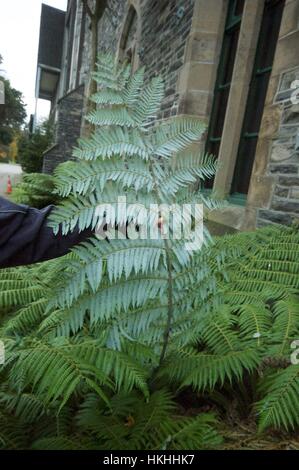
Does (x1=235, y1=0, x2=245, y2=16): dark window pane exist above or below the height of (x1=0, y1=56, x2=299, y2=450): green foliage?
above

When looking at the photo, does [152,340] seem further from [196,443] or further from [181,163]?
[181,163]

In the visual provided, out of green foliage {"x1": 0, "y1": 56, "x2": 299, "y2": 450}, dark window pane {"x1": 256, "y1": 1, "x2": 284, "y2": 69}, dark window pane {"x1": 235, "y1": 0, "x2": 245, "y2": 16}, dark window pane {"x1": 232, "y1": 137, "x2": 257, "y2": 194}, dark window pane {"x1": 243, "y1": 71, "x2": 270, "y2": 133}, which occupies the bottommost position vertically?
green foliage {"x1": 0, "y1": 56, "x2": 299, "y2": 450}

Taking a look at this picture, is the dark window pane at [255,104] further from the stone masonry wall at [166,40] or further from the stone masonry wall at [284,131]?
the stone masonry wall at [166,40]

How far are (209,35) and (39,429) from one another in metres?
4.65

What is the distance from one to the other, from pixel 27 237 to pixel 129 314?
43 centimetres

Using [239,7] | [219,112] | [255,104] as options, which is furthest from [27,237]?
[239,7]

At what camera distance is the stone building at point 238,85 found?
277cm

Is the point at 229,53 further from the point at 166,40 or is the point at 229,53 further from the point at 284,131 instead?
the point at 284,131

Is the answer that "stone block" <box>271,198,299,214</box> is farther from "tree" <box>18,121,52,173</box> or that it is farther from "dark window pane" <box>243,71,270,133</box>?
"tree" <box>18,121,52,173</box>

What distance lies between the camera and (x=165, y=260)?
3.40 ft

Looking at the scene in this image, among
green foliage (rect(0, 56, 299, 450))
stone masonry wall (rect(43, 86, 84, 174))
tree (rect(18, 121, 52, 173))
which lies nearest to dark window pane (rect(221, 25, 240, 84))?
green foliage (rect(0, 56, 299, 450))

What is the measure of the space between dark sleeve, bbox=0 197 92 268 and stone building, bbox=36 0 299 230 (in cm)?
62

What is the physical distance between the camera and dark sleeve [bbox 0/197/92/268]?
43.1 inches
